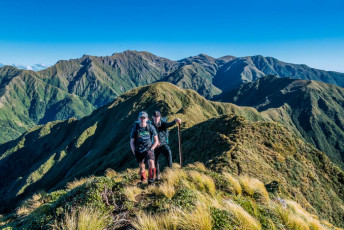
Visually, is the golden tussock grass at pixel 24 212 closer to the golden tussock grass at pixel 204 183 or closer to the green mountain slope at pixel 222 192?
the green mountain slope at pixel 222 192

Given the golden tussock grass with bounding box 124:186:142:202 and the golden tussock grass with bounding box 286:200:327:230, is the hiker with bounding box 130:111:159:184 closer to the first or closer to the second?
the golden tussock grass with bounding box 124:186:142:202

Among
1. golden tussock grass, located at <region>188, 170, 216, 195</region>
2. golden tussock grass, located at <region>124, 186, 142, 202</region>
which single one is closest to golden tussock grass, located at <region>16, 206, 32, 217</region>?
golden tussock grass, located at <region>124, 186, 142, 202</region>

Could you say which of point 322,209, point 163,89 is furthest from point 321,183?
point 163,89

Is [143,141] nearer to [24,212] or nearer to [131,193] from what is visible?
[131,193]

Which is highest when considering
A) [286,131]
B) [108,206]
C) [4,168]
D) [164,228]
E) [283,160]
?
[164,228]

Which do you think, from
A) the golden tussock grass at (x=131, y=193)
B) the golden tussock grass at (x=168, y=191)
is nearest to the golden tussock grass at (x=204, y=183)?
the golden tussock grass at (x=168, y=191)

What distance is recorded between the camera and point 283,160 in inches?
887

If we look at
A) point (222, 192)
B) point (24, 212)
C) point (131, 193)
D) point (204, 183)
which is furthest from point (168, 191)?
point (24, 212)

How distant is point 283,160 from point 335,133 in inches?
8363

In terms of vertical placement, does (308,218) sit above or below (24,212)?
above

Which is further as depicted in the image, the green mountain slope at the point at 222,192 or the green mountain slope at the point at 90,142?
the green mountain slope at the point at 90,142

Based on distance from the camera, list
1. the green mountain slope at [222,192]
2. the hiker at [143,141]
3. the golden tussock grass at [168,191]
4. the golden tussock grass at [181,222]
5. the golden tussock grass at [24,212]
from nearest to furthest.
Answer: the golden tussock grass at [181,222] → the green mountain slope at [222,192] → the golden tussock grass at [168,191] → the hiker at [143,141] → the golden tussock grass at [24,212]

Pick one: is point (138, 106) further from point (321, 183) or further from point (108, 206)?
point (108, 206)

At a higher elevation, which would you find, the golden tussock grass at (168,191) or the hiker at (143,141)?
the hiker at (143,141)
